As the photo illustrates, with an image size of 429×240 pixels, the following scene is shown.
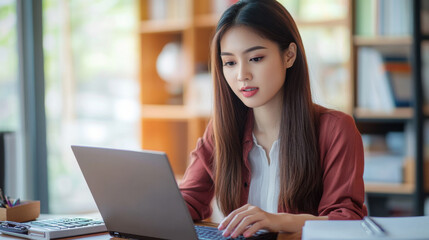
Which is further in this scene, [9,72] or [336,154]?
[9,72]

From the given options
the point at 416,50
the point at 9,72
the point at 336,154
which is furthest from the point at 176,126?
the point at 336,154

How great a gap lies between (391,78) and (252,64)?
1554 mm

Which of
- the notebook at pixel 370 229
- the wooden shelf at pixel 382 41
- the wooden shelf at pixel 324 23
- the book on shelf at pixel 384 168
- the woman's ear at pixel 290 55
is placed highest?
the wooden shelf at pixel 324 23

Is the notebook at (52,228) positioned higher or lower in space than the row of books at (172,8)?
lower

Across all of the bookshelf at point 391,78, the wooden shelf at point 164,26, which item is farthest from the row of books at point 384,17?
the wooden shelf at point 164,26

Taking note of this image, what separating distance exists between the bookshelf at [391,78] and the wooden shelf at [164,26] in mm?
1071

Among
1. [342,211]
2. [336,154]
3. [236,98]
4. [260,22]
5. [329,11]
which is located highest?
[329,11]

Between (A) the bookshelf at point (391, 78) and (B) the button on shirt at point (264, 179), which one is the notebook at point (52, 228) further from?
(A) the bookshelf at point (391, 78)

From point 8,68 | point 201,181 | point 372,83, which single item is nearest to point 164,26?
point 8,68

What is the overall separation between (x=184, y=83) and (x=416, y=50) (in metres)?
1.40

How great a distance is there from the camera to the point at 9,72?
2.87 meters

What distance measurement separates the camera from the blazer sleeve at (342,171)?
136cm

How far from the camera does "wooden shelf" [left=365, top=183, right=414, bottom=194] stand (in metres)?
2.76

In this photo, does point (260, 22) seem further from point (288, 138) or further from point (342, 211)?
point (342, 211)
